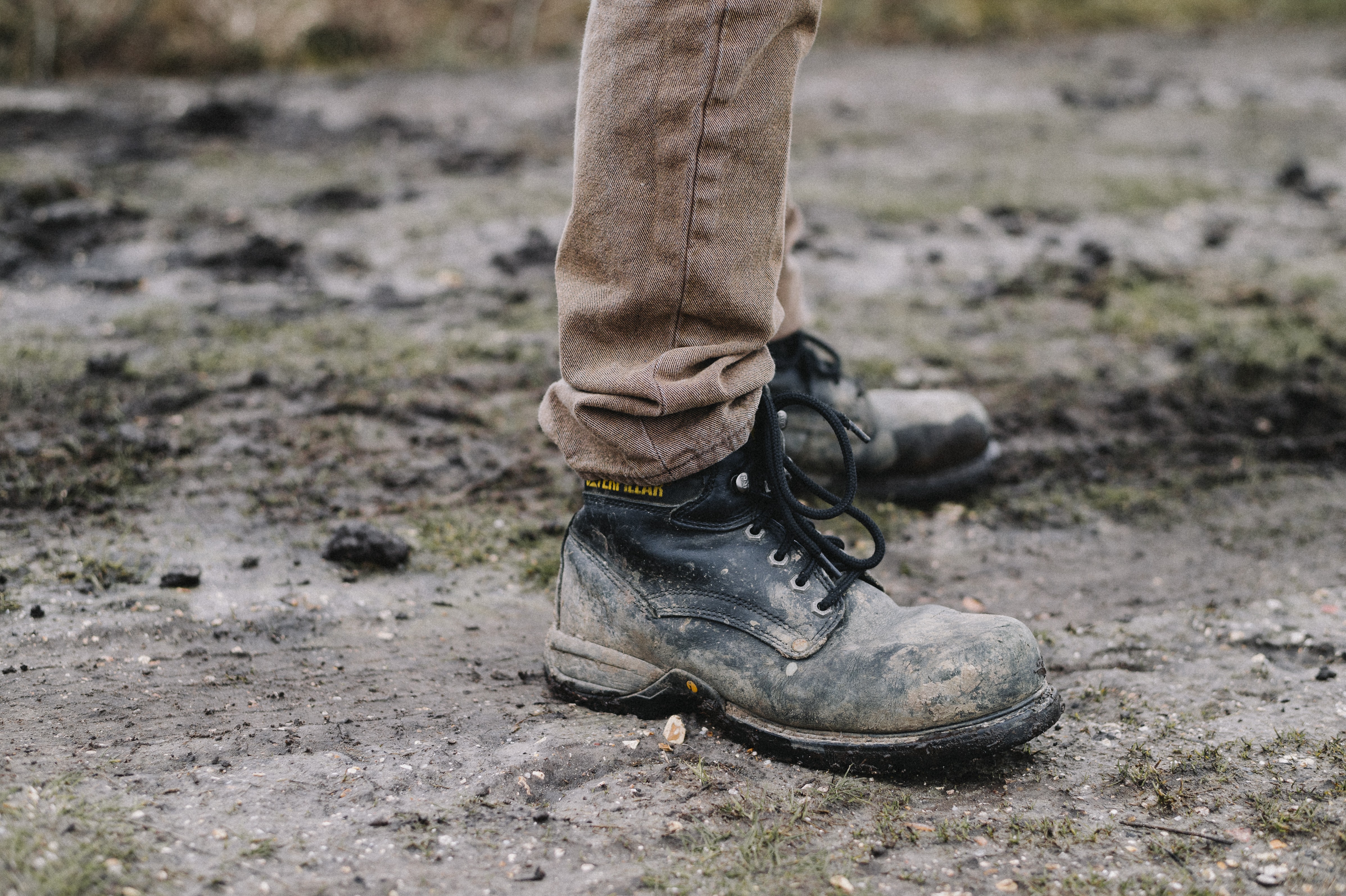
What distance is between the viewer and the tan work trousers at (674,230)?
1.32 metres

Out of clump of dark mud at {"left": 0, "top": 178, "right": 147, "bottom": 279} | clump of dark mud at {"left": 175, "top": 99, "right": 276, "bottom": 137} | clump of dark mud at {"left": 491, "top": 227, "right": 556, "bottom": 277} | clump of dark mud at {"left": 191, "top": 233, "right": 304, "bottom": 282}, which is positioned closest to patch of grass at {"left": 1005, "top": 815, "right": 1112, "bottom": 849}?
clump of dark mud at {"left": 491, "top": 227, "right": 556, "bottom": 277}

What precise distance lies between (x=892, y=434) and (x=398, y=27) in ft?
20.4

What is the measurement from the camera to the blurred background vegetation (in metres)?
5.97

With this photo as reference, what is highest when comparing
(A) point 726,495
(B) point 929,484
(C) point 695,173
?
(C) point 695,173

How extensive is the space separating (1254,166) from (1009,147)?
1.17 m

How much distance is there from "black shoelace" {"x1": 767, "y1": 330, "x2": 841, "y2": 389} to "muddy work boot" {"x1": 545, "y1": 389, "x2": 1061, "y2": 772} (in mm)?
541

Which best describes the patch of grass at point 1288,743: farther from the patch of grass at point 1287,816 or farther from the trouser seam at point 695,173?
the trouser seam at point 695,173

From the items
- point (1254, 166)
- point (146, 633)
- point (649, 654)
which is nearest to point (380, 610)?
point (146, 633)

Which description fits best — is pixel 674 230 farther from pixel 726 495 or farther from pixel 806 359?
pixel 806 359

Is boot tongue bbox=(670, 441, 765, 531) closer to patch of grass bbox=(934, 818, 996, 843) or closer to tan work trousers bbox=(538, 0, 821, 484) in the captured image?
tan work trousers bbox=(538, 0, 821, 484)

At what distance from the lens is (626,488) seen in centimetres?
150

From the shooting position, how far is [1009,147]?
5.05 meters

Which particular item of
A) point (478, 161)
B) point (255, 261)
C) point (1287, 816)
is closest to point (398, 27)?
point (478, 161)

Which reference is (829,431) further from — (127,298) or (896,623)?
(127,298)
